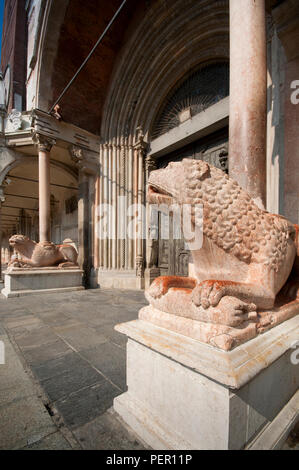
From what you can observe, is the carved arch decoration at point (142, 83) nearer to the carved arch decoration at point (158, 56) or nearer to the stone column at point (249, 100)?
the carved arch decoration at point (158, 56)

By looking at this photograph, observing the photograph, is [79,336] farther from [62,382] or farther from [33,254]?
[33,254]

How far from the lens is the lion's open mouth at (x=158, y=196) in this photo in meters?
1.33

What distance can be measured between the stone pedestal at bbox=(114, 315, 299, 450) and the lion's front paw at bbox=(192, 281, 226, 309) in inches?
7.6

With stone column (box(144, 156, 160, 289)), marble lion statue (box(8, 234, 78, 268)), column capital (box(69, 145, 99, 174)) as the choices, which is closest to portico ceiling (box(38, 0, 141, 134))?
column capital (box(69, 145, 99, 174))

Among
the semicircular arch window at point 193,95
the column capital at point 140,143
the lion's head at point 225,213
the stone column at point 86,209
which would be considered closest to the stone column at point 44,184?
the stone column at point 86,209

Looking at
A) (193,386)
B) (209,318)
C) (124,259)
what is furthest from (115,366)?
(124,259)

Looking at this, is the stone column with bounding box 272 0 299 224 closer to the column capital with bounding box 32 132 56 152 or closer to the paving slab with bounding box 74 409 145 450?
the paving slab with bounding box 74 409 145 450

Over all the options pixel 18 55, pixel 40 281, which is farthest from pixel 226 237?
pixel 18 55

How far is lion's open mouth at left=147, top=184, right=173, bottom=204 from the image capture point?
1329mm

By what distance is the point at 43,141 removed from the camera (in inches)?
245

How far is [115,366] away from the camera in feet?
6.13

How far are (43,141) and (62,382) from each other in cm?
644
